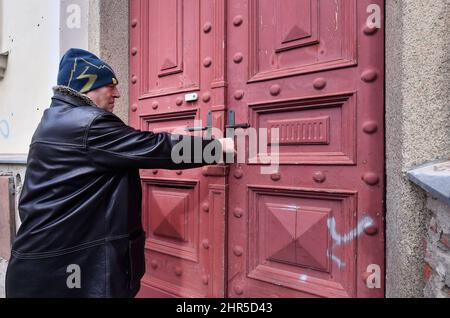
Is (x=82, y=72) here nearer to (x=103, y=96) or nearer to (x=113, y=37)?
(x=103, y=96)

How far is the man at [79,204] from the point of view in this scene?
1.34 m

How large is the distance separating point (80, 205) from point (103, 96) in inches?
21.7

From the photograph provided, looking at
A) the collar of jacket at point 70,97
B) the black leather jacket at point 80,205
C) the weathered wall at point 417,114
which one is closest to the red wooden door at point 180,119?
the black leather jacket at point 80,205

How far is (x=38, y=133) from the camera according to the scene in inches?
56.7

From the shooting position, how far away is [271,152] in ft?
5.57

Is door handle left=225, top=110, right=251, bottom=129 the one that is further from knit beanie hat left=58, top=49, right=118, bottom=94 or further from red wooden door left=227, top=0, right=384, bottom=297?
knit beanie hat left=58, top=49, right=118, bottom=94

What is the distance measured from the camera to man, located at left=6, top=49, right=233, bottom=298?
1343 mm

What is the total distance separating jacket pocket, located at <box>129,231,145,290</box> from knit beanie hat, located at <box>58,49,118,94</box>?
75cm

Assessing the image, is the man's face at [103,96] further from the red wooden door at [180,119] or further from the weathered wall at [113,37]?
the weathered wall at [113,37]

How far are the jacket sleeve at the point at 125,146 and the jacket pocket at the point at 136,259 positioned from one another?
374mm

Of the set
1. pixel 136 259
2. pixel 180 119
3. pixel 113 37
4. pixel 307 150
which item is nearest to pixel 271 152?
pixel 307 150

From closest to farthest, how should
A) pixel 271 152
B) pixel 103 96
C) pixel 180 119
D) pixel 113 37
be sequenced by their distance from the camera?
pixel 103 96 < pixel 271 152 < pixel 180 119 < pixel 113 37

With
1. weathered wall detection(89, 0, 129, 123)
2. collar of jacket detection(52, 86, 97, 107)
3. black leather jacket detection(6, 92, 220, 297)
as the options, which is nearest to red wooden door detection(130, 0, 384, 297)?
weathered wall detection(89, 0, 129, 123)
